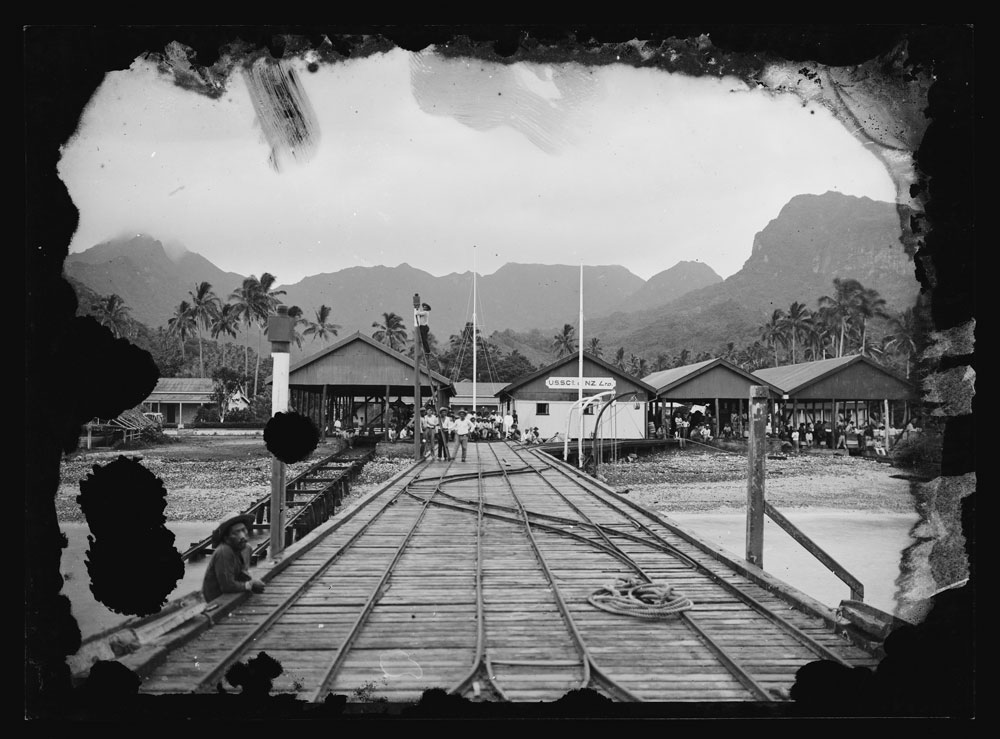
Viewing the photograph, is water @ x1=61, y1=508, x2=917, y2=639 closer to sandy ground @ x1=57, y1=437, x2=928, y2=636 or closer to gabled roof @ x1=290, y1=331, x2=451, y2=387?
sandy ground @ x1=57, y1=437, x2=928, y2=636

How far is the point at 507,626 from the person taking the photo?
4121 millimetres

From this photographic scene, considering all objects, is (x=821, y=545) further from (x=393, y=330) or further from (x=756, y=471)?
(x=393, y=330)

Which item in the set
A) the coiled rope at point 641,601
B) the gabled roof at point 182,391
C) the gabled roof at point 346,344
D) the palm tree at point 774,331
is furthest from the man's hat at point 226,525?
the palm tree at point 774,331

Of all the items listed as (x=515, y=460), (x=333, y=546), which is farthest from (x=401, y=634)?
(x=515, y=460)

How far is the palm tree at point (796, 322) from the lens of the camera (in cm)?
390

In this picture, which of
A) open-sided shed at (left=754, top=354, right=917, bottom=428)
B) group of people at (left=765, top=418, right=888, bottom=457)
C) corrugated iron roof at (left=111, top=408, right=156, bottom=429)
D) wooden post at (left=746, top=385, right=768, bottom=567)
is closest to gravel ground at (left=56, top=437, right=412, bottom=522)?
corrugated iron roof at (left=111, top=408, right=156, bottom=429)

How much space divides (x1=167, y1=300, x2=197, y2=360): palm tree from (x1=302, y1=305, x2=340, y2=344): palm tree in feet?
2.26

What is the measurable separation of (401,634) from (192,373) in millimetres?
1974

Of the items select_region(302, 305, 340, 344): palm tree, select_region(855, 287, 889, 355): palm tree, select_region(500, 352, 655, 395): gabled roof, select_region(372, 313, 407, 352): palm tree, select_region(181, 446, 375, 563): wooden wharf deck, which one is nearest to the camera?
select_region(855, 287, 889, 355): palm tree

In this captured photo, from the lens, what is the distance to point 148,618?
11.1 ft

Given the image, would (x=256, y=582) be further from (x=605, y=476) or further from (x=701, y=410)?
(x=701, y=410)

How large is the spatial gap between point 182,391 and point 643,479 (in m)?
16.4

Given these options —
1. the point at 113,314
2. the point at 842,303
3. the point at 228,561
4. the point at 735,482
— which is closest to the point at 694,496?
the point at 735,482

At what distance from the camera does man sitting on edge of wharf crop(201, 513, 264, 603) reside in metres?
4.21
